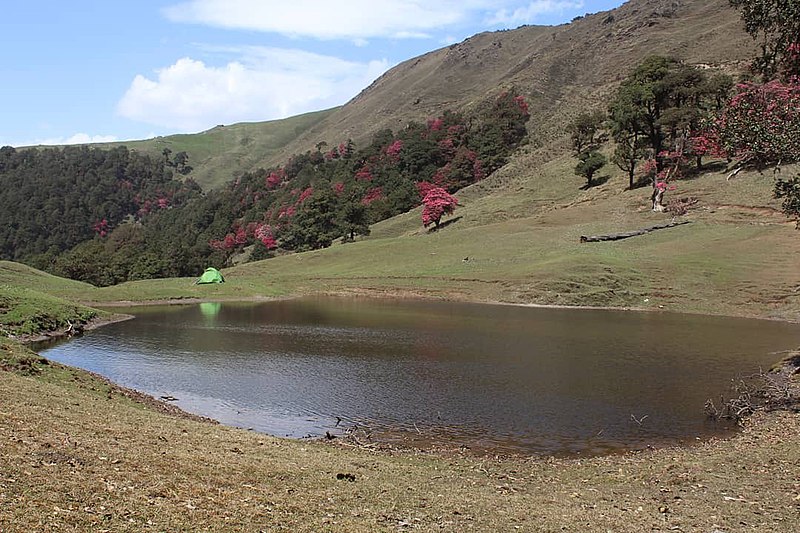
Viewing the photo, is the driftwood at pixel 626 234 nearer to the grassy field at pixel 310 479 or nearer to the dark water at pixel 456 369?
the dark water at pixel 456 369

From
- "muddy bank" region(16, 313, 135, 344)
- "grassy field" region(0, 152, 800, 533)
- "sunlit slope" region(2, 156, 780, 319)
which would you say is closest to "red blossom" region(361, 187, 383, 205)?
"sunlit slope" region(2, 156, 780, 319)

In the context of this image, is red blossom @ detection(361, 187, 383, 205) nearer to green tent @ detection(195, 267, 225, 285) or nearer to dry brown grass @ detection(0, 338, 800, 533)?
green tent @ detection(195, 267, 225, 285)

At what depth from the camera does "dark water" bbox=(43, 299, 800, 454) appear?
23.2 m

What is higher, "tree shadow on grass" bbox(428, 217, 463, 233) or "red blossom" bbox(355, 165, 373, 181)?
"red blossom" bbox(355, 165, 373, 181)

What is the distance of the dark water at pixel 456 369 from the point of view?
23.2 meters

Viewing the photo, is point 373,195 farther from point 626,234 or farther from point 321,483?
point 321,483

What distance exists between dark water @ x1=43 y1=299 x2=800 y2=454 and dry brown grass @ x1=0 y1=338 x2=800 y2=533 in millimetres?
3843

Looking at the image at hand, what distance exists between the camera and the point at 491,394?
27.5 meters

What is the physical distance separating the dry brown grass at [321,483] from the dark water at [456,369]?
12.6ft

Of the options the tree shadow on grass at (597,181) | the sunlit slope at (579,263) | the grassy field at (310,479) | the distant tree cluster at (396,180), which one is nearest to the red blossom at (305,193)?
the distant tree cluster at (396,180)

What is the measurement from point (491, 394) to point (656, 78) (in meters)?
79.3

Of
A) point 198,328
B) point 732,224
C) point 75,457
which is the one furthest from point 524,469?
point 732,224

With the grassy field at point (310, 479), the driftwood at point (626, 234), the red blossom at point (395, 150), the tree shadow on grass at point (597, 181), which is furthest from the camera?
the red blossom at point (395, 150)

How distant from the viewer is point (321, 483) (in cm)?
1362
